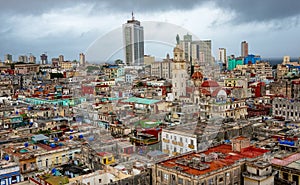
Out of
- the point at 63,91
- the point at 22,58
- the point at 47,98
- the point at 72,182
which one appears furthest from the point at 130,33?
the point at 22,58

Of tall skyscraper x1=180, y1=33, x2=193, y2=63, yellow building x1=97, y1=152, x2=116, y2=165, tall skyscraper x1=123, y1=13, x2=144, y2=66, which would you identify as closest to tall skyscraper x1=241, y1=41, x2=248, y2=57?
tall skyscraper x1=180, y1=33, x2=193, y2=63

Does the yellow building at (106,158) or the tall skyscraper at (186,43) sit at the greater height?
the tall skyscraper at (186,43)

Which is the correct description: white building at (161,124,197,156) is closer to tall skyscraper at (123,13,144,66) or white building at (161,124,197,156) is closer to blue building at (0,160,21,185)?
tall skyscraper at (123,13,144,66)

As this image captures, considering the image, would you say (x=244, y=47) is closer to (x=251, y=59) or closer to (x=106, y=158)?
(x=251, y=59)

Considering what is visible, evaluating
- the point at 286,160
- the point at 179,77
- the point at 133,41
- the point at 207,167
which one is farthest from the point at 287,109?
the point at 207,167

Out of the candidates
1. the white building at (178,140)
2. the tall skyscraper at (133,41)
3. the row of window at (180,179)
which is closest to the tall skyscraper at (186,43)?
the tall skyscraper at (133,41)

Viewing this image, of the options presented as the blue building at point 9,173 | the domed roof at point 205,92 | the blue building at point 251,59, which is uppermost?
the blue building at point 251,59

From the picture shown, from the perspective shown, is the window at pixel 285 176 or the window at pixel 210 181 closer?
the window at pixel 210 181

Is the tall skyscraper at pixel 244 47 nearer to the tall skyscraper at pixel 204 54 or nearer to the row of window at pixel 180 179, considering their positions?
the tall skyscraper at pixel 204 54

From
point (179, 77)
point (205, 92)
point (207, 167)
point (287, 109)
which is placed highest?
point (179, 77)
